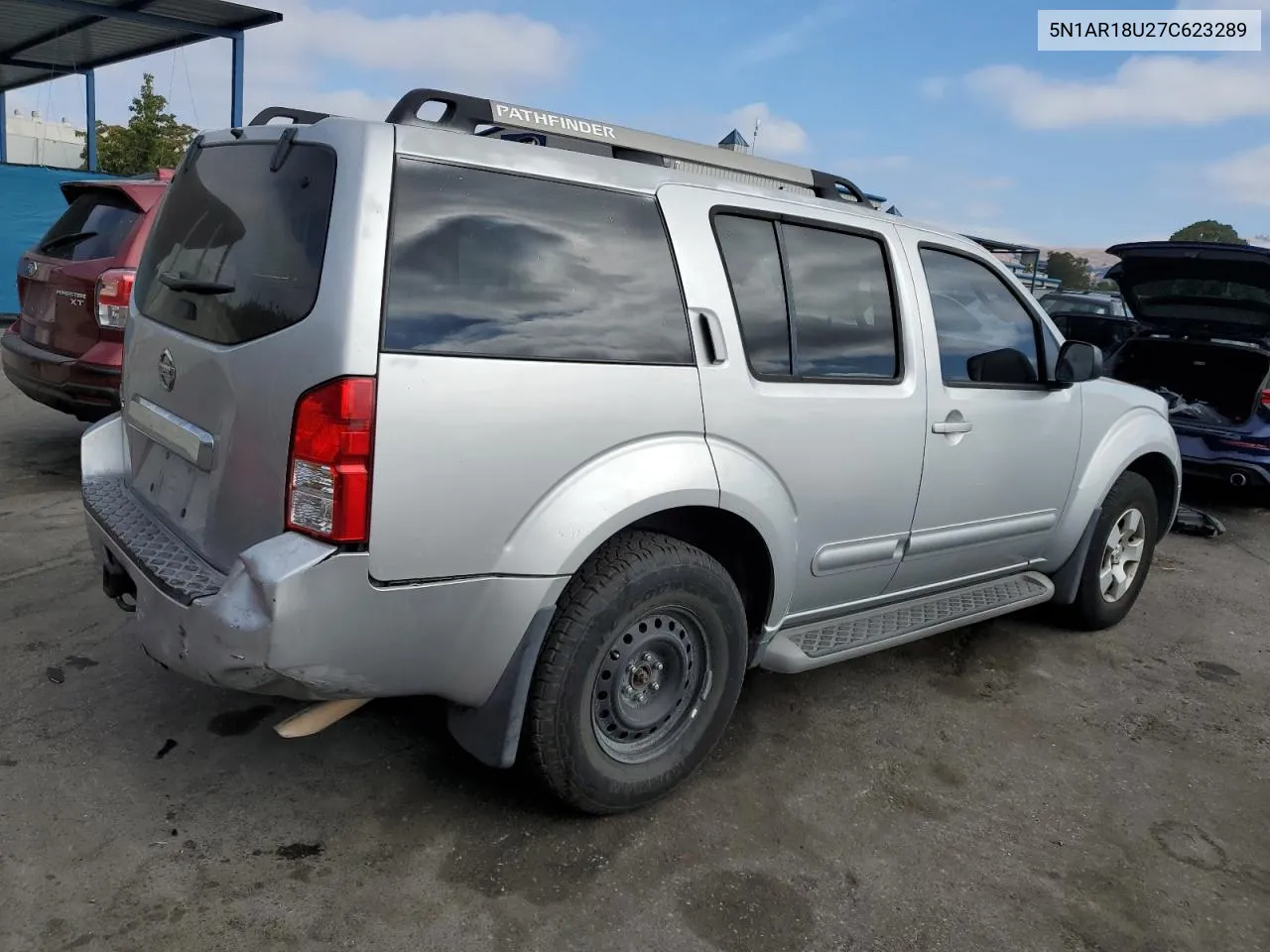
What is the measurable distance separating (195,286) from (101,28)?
16061 millimetres

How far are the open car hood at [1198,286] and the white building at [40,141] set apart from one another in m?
37.6

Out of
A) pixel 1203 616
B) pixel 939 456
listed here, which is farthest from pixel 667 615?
pixel 1203 616

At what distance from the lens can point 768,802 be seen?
2982 millimetres

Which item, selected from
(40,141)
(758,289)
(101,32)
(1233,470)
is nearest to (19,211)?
(101,32)

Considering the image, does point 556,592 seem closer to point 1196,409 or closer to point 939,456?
point 939,456

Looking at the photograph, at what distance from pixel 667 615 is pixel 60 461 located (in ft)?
17.2

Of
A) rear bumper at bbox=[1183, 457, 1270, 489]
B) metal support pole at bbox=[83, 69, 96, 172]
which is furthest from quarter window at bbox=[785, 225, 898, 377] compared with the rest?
metal support pole at bbox=[83, 69, 96, 172]

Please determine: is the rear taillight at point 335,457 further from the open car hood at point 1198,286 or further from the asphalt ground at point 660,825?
the open car hood at point 1198,286

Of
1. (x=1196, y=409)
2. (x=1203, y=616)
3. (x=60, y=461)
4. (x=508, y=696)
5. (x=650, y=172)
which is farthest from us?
(x=1196, y=409)

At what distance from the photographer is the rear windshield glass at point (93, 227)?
5637 millimetres

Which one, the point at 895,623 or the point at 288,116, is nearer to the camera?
the point at 288,116

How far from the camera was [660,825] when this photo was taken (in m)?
2.83

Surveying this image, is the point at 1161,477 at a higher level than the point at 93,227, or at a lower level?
lower

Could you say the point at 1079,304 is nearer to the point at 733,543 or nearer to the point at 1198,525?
the point at 1198,525
